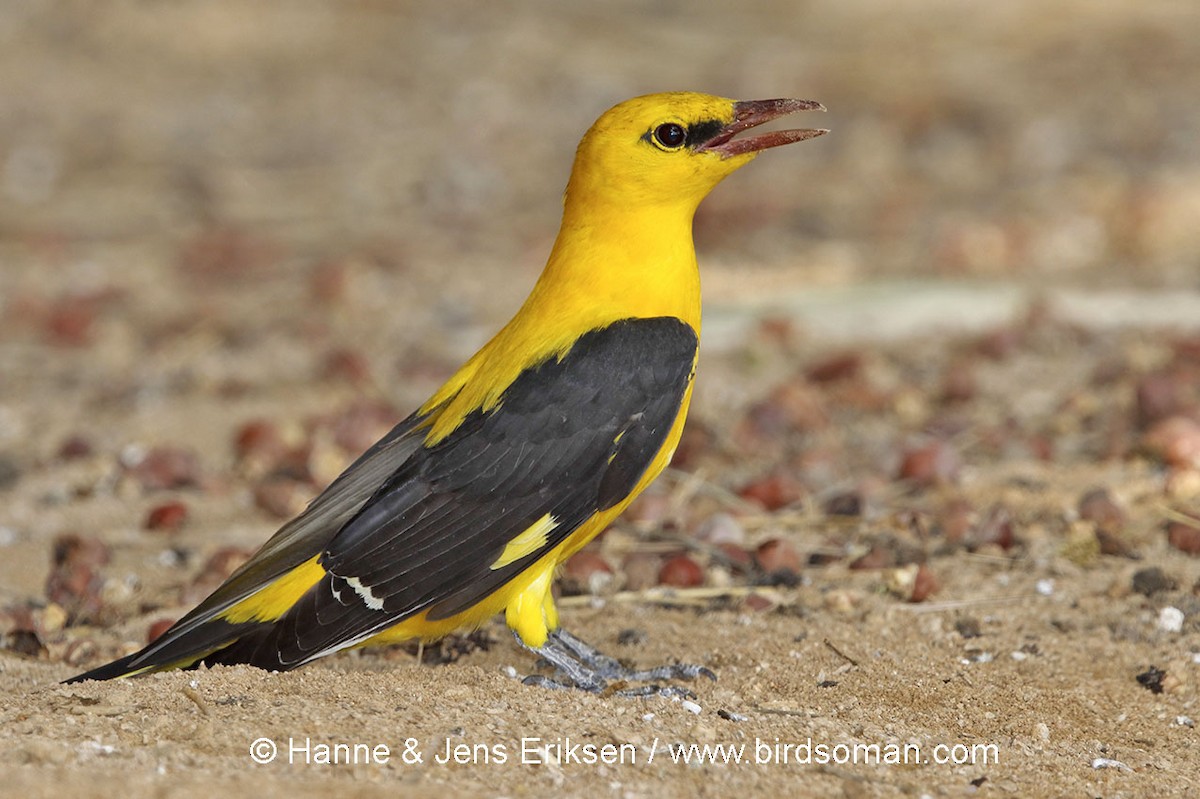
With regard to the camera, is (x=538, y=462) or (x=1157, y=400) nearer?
(x=538, y=462)

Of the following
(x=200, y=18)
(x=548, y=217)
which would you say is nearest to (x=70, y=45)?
(x=200, y=18)

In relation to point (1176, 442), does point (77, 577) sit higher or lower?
lower

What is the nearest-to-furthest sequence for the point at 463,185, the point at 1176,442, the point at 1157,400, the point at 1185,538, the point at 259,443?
the point at 1185,538
the point at 1176,442
the point at 1157,400
the point at 259,443
the point at 463,185

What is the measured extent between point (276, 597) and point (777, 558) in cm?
161

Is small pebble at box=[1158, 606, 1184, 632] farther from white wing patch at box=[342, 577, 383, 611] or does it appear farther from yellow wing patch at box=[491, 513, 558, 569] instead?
white wing patch at box=[342, 577, 383, 611]

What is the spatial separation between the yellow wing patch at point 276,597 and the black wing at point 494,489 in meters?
0.05

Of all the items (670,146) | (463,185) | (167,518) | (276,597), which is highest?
(670,146)

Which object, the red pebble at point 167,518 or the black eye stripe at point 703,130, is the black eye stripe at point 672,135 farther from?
Result: the red pebble at point 167,518

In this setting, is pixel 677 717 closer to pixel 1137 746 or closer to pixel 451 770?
pixel 451 770

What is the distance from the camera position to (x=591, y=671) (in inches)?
152

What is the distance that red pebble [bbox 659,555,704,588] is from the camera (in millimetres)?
4547

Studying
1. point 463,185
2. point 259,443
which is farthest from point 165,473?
point 463,185

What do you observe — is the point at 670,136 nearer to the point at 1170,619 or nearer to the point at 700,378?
the point at 1170,619

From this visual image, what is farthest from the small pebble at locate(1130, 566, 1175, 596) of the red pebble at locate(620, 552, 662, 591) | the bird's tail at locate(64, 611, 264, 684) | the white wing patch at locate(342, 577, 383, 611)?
the bird's tail at locate(64, 611, 264, 684)
